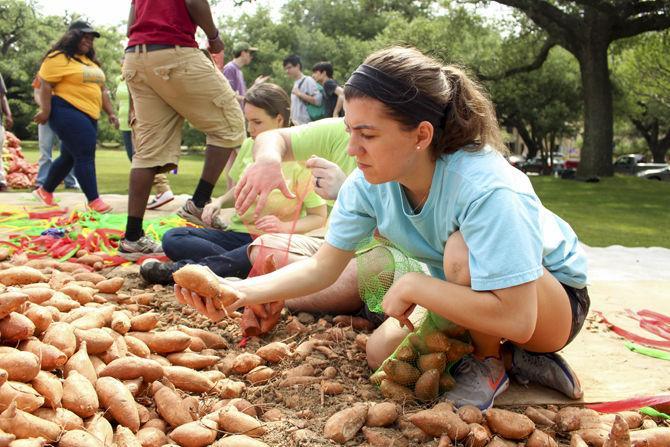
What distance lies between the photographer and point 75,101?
15.9 feet

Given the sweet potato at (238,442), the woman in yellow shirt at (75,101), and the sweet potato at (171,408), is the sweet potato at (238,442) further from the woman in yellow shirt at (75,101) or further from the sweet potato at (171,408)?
the woman in yellow shirt at (75,101)

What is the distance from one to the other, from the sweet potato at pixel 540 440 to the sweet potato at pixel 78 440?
0.97 meters

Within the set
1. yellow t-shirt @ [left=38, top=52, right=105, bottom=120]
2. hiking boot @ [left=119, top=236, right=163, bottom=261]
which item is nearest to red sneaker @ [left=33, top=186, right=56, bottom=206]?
yellow t-shirt @ [left=38, top=52, right=105, bottom=120]

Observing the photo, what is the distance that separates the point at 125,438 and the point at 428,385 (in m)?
0.77

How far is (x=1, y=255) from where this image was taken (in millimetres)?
3205

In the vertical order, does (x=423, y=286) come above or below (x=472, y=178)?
below

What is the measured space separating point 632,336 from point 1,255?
292 cm

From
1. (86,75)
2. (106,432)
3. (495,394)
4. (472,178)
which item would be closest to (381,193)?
(472,178)

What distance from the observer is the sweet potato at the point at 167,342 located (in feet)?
6.28

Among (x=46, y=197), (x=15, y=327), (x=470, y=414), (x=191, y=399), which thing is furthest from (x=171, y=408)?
(x=46, y=197)

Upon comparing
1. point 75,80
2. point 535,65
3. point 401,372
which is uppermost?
point 535,65

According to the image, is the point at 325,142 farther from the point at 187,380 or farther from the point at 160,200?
the point at 160,200

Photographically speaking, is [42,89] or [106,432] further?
[42,89]

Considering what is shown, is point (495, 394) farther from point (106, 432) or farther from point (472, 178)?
point (106, 432)
